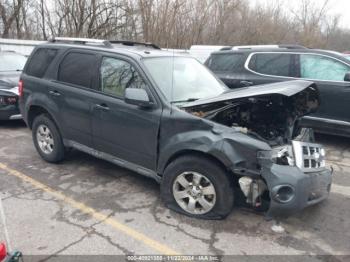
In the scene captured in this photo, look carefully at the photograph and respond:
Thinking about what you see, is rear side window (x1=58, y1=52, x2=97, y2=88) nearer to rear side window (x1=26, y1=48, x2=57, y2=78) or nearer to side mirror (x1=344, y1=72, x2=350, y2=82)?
rear side window (x1=26, y1=48, x2=57, y2=78)

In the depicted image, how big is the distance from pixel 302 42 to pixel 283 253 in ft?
89.4

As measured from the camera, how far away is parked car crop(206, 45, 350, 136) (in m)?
6.18

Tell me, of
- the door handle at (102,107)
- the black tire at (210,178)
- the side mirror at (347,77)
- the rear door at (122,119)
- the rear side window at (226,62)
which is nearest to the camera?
the black tire at (210,178)

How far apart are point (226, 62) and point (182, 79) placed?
11.8 ft

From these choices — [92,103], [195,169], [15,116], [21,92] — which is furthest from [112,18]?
[195,169]

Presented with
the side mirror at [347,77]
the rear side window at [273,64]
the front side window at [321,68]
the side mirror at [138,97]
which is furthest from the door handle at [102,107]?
the side mirror at [347,77]

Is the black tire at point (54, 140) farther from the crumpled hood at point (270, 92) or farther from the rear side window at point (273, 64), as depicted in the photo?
the rear side window at point (273, 64)

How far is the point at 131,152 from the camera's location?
4102mm

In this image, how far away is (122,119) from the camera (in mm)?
4059

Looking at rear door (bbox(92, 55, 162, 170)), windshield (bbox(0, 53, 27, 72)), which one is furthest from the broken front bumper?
windshield (bbox(0, 53, 27, 72))

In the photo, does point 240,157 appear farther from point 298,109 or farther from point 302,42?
point 302,42

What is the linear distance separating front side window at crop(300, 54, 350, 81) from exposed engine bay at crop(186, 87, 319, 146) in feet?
8.61

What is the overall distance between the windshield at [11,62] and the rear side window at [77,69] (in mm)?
4351

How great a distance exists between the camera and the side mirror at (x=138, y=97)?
375cm
